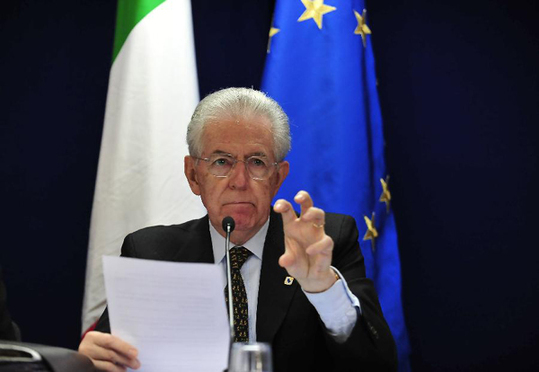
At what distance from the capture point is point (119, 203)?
9.16 feet

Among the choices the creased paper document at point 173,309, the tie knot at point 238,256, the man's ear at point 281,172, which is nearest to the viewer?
the creased paper document at point 173,309

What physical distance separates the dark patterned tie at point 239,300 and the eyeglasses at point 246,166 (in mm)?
239

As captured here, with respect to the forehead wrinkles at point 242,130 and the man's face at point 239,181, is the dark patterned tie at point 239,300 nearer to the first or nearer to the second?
the man's face at point 239,181

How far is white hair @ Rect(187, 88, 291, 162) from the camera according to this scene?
6.85ft

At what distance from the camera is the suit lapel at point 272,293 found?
1894 millimetres

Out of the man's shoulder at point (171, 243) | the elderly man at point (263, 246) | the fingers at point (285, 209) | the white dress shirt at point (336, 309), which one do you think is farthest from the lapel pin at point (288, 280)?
the fingers at point (285, 209)

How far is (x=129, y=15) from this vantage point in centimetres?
292

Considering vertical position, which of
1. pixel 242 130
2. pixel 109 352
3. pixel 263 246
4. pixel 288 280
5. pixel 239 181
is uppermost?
pixel 242 130

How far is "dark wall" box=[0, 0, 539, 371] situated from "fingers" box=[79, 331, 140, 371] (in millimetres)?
1863

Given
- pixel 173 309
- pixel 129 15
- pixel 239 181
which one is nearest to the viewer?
pixel 173 309

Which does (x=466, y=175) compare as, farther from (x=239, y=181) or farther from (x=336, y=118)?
(x=239, y=181)

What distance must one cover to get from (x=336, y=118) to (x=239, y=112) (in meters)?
0.84

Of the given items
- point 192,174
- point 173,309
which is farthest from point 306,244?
point 192,174

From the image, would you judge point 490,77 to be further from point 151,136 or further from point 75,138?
point 75,138
